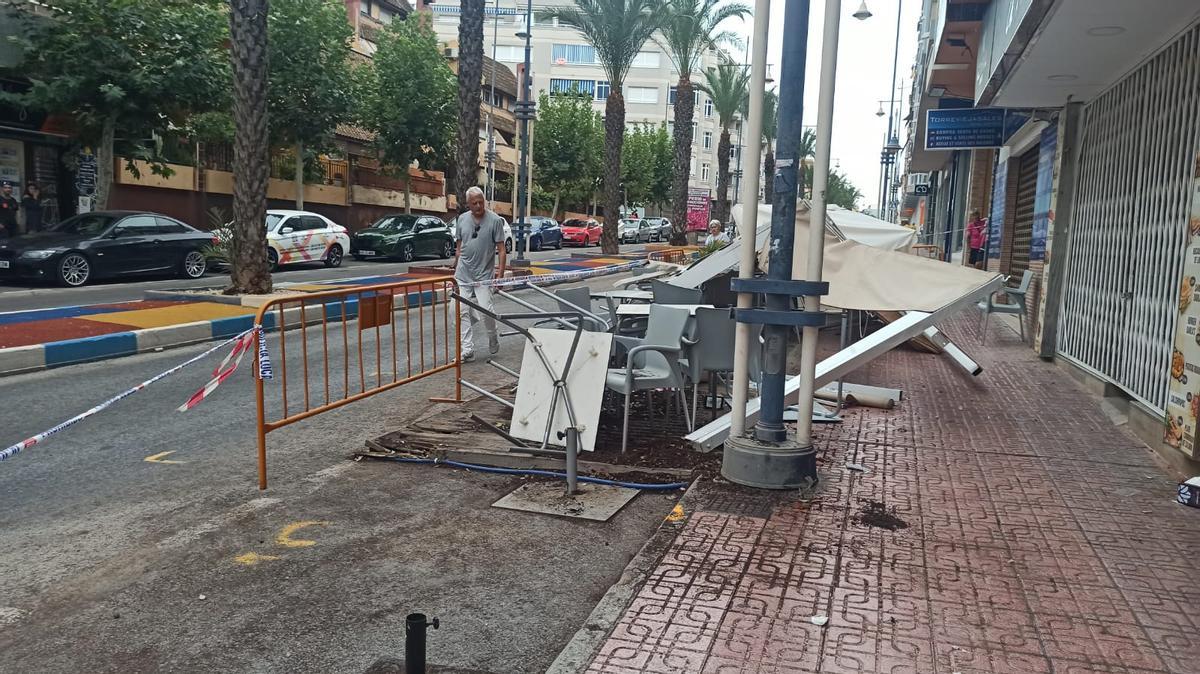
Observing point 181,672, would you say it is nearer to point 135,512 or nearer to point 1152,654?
point 135,512

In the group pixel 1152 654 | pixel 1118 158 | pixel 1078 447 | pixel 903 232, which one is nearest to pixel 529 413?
pixel 1152 654

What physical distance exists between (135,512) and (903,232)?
9627mm

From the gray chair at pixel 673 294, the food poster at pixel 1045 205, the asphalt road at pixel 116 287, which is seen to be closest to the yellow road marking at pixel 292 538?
the gray chair at pixel 673 294

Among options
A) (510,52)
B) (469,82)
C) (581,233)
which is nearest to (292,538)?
(469,82)

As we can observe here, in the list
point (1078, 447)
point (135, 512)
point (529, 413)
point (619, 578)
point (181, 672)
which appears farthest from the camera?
point (1078, 447)

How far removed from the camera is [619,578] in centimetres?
401

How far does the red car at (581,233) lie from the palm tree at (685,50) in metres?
9.37

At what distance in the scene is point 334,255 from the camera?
81.0ft

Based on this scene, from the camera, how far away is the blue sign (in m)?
14.0

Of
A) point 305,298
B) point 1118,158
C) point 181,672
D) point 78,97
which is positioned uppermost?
point 78,97

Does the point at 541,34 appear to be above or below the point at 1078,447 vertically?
above

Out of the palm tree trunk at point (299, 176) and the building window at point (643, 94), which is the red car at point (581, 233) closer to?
the palm tree trunk at point (299, 176)

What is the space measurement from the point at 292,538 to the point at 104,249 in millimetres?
15787

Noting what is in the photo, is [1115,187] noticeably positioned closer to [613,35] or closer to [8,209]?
[613,35]
